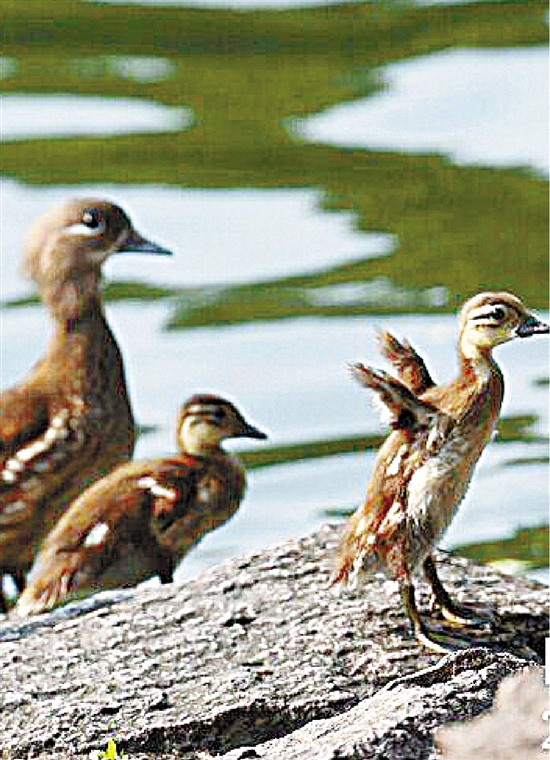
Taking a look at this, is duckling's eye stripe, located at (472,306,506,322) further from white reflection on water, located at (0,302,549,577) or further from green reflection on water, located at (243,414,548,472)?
green reflection on water, located at (243,414,548,472)

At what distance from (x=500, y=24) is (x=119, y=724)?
953 cm

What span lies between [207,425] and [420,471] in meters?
2.01

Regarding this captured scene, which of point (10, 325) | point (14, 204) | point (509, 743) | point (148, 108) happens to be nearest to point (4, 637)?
point (509, 743)

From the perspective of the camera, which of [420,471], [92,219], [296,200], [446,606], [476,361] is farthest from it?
[296,200]

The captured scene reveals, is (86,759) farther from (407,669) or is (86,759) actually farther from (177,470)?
(177,470)

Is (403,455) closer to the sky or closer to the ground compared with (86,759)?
closer to the sky

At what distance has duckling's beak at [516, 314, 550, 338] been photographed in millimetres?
6184

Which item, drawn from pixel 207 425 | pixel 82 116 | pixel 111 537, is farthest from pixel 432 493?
pixel 82 116

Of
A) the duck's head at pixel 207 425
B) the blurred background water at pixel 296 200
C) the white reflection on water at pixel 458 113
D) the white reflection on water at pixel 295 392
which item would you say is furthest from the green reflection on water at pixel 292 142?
the duck's head at pixel 207 425

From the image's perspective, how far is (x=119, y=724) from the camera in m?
5.68

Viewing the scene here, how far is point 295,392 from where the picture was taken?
1032cm

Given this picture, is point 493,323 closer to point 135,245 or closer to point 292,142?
point 135,245

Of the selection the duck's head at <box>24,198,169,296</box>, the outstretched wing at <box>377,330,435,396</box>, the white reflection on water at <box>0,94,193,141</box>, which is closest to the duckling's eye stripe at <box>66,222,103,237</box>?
the duck's head at <box>24,198,169,296</box>

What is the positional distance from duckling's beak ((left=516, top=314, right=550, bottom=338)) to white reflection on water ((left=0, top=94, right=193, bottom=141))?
7.40 m
